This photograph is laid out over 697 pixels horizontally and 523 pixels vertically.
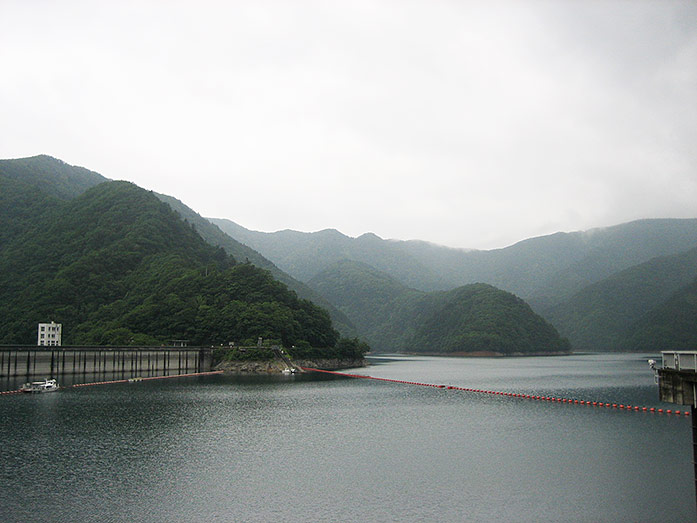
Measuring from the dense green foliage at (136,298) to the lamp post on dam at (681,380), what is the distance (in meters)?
131

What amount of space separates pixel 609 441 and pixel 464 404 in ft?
96.8

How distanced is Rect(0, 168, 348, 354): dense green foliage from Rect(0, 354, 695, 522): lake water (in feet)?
258

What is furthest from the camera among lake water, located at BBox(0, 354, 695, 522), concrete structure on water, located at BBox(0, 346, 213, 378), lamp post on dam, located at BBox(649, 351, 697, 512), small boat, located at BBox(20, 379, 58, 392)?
concrete structure on water, located at BBox(0, 346, 213, 378)

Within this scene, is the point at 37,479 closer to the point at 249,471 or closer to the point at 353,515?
the point at 249,471

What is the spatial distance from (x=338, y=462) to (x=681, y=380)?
2450 cm

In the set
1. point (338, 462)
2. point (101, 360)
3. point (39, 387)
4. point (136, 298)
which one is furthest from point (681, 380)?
point (136, 298)

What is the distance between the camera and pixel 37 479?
34812mm

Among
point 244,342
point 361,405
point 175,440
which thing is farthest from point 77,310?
point 175,440

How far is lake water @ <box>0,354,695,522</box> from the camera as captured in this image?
2991 centimetres

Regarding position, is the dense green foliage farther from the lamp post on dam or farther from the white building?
the lamp post on dam

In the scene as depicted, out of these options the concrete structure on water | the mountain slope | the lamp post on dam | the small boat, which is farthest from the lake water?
the mountain slope

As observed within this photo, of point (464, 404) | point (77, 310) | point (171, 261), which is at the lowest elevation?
point (464, 404)

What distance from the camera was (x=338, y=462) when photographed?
134 ft

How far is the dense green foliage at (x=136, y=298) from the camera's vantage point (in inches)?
5945
